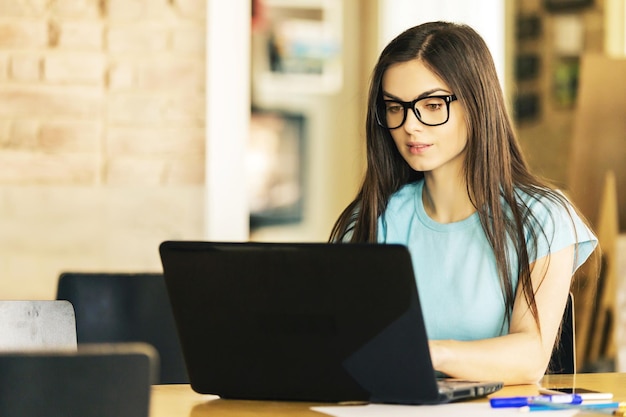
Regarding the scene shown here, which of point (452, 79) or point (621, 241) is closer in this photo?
point (452, 79)

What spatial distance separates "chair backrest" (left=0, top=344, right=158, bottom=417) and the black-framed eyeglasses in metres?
0.97

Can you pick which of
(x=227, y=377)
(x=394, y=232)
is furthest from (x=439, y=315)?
(x=227, y=377)

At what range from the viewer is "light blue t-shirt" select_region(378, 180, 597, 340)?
1.80 meters

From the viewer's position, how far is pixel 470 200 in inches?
74.5

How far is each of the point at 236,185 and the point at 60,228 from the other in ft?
1.88

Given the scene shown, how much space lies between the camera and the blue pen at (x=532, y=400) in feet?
4.30

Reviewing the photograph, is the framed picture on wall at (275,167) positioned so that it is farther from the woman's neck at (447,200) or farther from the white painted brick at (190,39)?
the woman's neck at (447,200)

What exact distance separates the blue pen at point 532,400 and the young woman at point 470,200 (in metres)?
0.31

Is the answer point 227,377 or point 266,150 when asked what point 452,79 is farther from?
point 266,150

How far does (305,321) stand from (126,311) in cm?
95

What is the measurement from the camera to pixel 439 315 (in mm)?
1866

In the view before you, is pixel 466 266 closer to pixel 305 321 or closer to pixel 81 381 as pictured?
pixel 305 321

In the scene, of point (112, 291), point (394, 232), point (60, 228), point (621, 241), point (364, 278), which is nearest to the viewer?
point (364, 278)

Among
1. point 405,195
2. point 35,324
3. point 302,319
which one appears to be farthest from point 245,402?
point 405,195
